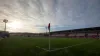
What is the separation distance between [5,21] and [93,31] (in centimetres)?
5012

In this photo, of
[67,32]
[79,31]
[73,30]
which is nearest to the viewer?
[79,31]

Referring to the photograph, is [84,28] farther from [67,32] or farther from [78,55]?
[78,55]

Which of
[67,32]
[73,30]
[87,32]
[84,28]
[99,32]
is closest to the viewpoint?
[99,32]

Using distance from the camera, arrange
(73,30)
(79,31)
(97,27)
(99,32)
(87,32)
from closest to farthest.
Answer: (99,32)
(97,27)
(87,32)
(79,31)
(73,30)

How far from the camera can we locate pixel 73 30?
8269 centimetres

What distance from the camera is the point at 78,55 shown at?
7125 mm

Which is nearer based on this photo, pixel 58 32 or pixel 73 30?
pixel 73 30

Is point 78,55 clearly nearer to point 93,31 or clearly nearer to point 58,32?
point 93,31

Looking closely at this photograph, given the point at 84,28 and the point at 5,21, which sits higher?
the point at 5,21

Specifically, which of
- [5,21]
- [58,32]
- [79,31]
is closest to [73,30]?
[79,31]

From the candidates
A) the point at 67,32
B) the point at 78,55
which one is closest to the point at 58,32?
the point at 67,32

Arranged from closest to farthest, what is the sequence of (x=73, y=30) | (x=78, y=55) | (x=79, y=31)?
1. (x=78, y=55)
2. (x=79, y=31)
3. (x=73, y=30)

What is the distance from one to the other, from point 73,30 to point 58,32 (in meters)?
25.1

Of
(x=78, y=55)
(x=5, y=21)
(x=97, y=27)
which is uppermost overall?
(x=5, y=21)
